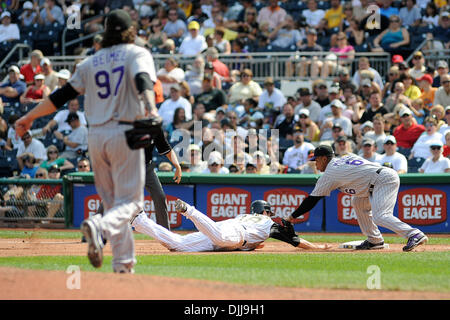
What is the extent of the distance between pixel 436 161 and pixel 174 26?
368 inches

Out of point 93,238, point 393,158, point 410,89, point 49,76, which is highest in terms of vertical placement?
point 49,76

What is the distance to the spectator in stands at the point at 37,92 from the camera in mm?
19959

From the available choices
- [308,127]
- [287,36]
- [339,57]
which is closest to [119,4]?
[287,36]

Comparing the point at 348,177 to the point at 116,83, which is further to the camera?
the point at 348,177

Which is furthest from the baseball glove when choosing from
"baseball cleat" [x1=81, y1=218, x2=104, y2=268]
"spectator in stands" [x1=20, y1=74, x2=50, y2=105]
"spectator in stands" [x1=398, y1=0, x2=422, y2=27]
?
"spectator in stands" [x1=398, y1=0, x2=422, y2=27]

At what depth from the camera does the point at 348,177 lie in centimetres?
1047

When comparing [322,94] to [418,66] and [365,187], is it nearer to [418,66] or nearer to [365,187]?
[418,66]

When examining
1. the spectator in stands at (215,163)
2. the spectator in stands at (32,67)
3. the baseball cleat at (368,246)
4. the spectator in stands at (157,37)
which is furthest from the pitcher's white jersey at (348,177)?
the spectator in stands at (32,67)

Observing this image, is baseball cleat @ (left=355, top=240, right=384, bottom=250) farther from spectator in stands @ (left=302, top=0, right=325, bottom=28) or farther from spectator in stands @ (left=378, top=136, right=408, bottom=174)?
spectator in stands @ (left=302, top=0, right=325, bottom=28)

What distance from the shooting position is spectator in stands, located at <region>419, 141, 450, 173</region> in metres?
15.1

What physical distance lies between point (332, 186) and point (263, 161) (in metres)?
5.94

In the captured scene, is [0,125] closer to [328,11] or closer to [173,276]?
[328,11]

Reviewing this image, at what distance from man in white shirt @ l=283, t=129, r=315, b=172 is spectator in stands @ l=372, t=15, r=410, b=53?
3851mm

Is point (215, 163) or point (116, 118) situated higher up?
point (116, 118)
